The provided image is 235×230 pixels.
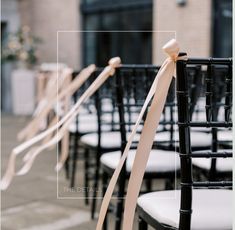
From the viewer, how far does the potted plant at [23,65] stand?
32.9ft

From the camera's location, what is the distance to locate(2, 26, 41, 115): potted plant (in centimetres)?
1002

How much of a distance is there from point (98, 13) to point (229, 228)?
8.69 meters

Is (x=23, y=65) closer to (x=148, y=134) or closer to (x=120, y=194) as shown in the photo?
(x=120, y=194)

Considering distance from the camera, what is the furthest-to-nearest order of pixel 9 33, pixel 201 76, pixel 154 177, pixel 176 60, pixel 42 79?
pixel 9 33, pixel 42 79, pixel 201 76, pixel 154 177, pixel 176 60

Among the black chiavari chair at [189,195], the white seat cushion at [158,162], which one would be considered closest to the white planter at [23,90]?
the white seat cushion at [158,162]

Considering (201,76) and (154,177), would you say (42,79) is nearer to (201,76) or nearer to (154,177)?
(201,76)

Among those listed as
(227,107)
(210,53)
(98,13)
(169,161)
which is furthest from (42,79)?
(227,107)

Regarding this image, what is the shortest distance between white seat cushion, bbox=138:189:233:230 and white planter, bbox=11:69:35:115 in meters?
8.64

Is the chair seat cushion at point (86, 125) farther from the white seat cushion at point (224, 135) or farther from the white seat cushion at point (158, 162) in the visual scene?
the white seat cushion at point (158, 162)

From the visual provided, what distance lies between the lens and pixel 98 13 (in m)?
10.0

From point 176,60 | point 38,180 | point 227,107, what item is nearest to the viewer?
point 176,60

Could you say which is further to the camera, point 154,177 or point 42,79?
point 42,79

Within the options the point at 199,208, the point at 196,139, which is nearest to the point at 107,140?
the point at 196,139

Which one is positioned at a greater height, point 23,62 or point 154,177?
point 23,62
